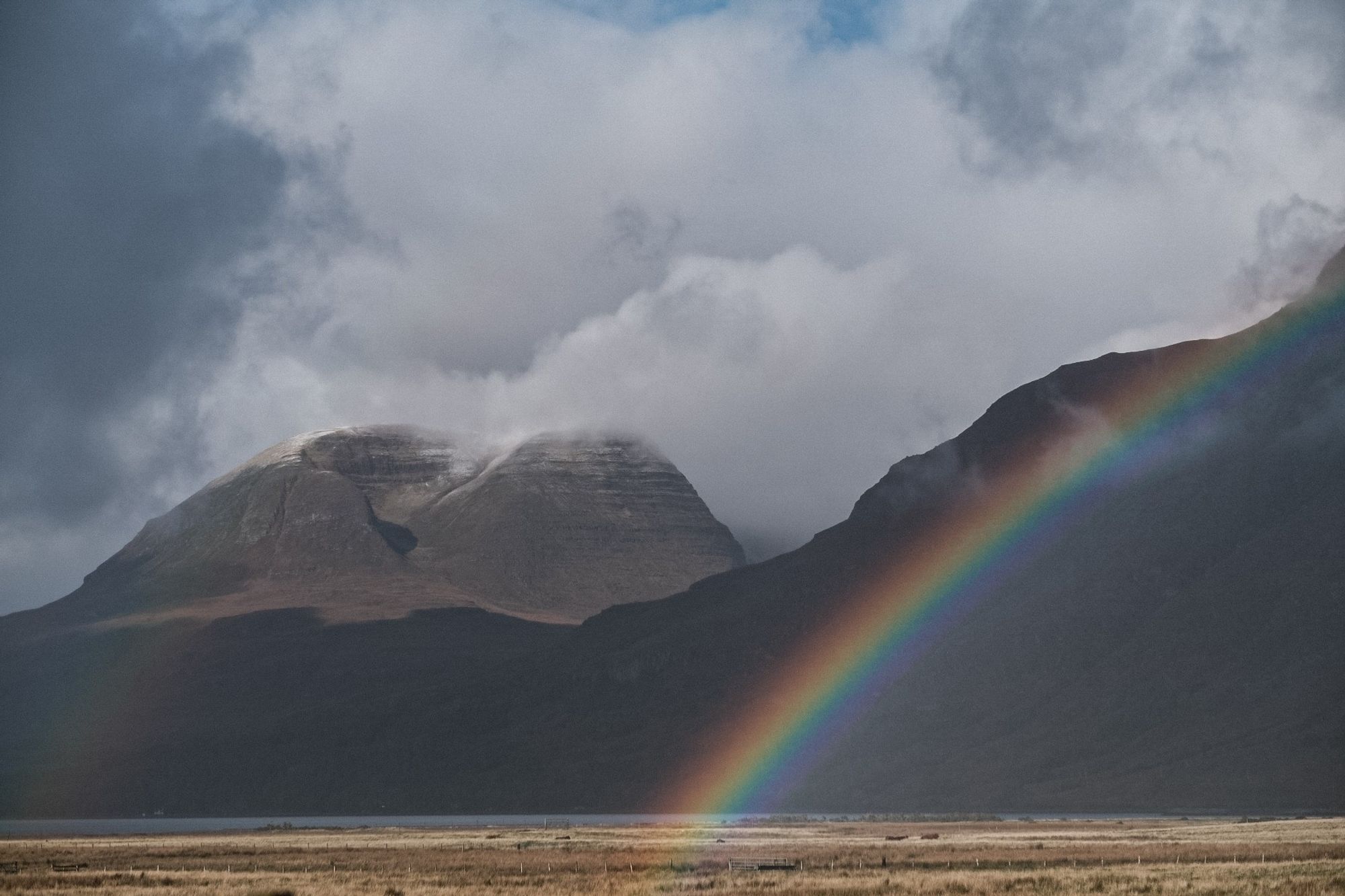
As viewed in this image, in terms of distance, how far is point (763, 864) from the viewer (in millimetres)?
103562

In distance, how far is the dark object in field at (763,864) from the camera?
99.9 meters

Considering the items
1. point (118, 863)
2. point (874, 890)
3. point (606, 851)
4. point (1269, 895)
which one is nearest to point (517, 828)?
point (606, 851)

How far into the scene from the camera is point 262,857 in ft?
404

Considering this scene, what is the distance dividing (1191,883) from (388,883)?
4160 cm

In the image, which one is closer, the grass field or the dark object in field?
the grass field

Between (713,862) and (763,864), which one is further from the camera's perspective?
(713,862)

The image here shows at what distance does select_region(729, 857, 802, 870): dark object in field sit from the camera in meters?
99.9

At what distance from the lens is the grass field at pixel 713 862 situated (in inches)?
3374

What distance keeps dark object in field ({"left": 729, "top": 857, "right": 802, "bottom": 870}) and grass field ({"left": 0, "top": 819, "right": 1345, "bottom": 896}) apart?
1.03 metres

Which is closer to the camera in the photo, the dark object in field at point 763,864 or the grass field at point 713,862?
the grass field at point 713,862

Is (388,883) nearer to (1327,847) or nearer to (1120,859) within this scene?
(1120,859)

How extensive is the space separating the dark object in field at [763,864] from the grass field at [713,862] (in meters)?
1.03

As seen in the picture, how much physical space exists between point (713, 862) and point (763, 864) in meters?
5.69

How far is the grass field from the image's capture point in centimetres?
8569
